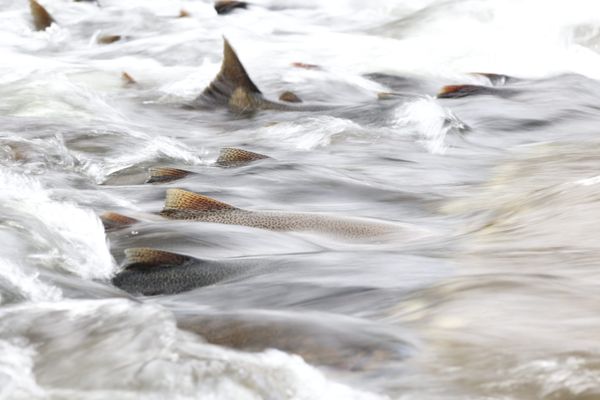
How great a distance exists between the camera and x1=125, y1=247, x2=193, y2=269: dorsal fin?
312 cm

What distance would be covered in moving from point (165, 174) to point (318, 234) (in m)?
1.45

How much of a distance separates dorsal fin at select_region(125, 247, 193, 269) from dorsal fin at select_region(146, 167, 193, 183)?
5.99 ft

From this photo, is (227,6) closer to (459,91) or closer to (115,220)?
(459,91)

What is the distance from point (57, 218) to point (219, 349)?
1.47 meters

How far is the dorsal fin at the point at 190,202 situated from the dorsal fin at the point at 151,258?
713 mm

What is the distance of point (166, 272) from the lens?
10.1 feet

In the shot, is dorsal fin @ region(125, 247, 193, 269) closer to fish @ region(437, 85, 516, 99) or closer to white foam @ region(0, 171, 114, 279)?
white foam @ region(0, 171, 114, 279)

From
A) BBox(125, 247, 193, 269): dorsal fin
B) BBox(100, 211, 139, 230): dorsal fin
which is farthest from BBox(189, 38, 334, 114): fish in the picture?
BBox(125, 247, 193, 269): dorsal fin

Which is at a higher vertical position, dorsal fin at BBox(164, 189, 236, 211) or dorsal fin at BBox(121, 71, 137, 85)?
dorsal fin at BBox(164, 189, 236, 211)

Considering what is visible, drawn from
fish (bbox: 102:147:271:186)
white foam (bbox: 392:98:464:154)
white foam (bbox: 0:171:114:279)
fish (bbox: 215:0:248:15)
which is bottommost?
fish (bbox: 215:0:248:15)

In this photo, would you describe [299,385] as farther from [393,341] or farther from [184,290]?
[184,290]

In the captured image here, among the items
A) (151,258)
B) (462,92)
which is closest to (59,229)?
(151,258)

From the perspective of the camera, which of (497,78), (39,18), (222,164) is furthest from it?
(39,18)

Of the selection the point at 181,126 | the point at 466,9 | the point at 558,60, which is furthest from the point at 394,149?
the point at 466,9
